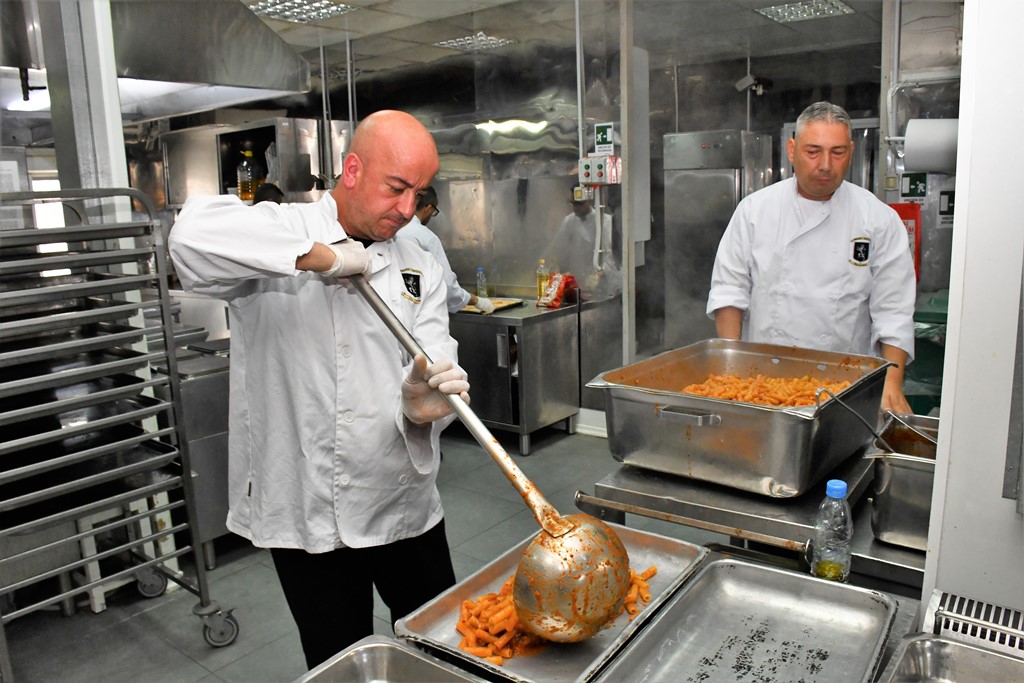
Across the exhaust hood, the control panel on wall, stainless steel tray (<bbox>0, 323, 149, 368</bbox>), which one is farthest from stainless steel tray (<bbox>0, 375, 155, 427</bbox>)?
the control panel on wall

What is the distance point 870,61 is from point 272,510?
6718mm

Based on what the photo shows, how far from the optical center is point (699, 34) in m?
6.06

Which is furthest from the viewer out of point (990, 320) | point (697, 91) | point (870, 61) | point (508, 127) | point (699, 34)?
point (697, 91)

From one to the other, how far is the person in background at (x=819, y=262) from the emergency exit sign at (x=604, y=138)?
2133mm

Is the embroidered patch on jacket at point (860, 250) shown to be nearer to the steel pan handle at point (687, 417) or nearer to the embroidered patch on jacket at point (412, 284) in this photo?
the steel pan handle at point (687, 417)

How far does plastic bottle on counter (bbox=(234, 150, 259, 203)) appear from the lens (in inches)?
235

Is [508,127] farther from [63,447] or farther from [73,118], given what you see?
[63,447]

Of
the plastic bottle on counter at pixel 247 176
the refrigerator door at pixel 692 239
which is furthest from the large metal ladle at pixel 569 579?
the plastic bottle on counter at pixel 247 176

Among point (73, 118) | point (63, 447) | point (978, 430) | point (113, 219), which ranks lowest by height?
point (63, 447)

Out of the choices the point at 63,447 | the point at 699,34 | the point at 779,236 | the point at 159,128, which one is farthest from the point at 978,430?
the point at 159,128

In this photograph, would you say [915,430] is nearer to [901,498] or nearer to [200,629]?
[901,498]

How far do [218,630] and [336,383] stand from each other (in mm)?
1468

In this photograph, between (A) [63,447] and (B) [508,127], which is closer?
(A) [63,447]

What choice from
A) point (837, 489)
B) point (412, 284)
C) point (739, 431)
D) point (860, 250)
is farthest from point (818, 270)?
point (412, 284)
